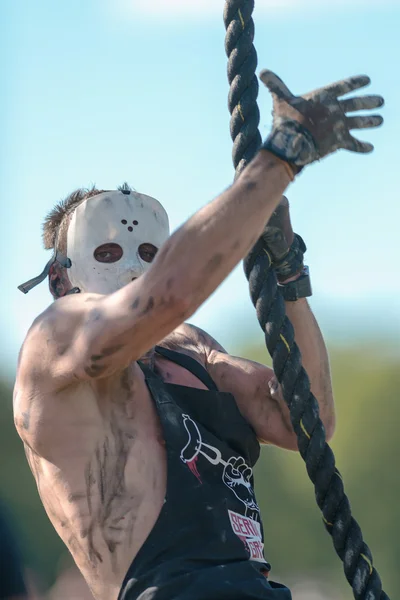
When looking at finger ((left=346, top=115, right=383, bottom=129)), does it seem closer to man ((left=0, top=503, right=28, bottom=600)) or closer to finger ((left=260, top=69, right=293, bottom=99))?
finger ((left=260, top=69, right=293, bottom=99))

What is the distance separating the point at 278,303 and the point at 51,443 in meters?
0.90

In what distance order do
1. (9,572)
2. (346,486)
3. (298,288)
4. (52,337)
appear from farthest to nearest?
(346,486) → (9,572) → (298,288) → (52,337)

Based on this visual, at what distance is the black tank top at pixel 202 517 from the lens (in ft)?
12.2

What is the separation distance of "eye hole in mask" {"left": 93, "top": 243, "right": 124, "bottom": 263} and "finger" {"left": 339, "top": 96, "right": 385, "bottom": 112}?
127cm

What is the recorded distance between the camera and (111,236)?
181 inches

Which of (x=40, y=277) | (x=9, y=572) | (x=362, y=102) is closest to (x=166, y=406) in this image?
(x=40, y=277)

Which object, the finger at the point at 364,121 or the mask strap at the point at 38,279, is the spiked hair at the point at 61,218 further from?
the finger at the point at 364,121

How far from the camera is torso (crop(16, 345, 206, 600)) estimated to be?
3.82 m

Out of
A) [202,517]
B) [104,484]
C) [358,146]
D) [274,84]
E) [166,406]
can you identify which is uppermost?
[274,84]

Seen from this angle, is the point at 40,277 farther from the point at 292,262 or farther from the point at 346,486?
the point at 346,486

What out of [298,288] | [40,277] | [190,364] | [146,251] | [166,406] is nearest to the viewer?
[166,406]

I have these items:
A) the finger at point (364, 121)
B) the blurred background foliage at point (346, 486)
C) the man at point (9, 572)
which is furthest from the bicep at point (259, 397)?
the blurred background foliage at point (346, 486)

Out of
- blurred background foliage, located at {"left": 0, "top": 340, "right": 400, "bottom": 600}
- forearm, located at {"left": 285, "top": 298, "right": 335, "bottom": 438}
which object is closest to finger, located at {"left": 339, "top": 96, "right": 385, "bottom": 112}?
forearm, located at {"left": 285, "top": 298, "right": 335, "bottom": 438}

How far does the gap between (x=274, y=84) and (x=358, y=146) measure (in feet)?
1.11
